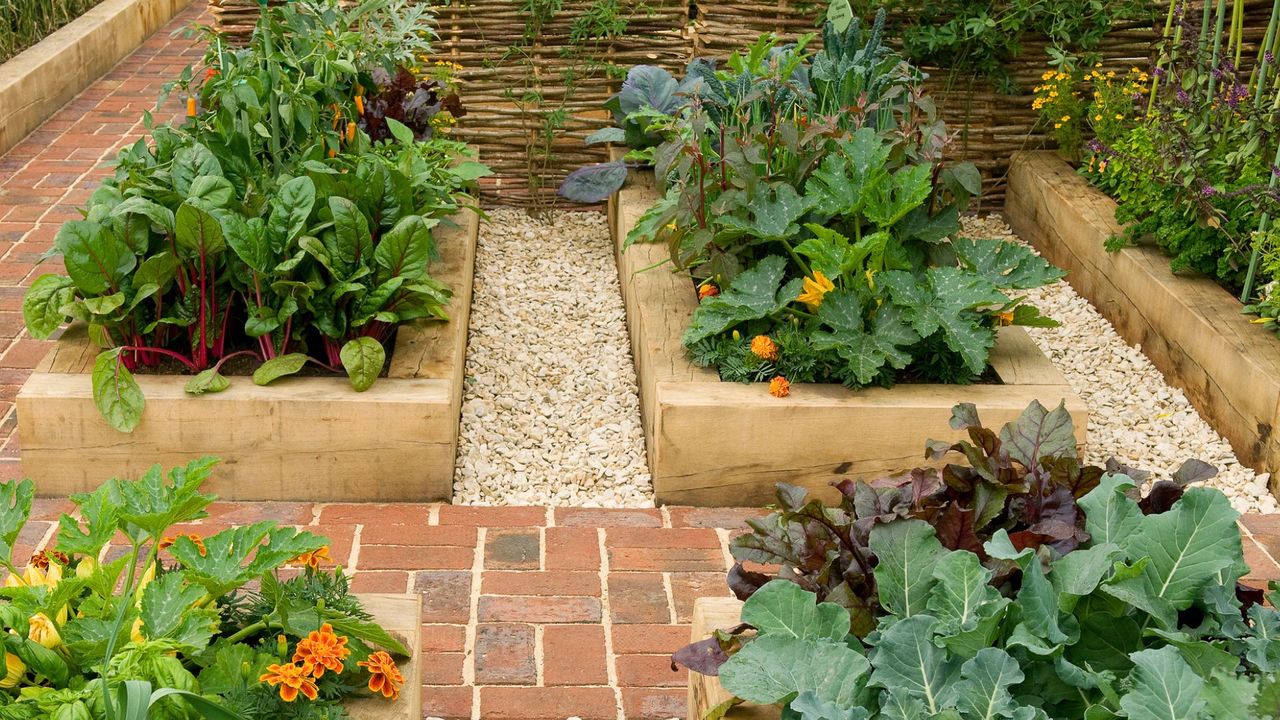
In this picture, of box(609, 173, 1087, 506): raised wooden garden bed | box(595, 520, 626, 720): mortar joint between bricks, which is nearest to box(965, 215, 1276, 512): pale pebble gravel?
box(609, 173, 1087, 506): raised wooden garden bed

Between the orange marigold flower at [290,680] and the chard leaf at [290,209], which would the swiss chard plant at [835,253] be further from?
the orange marigold flower at [290,680]

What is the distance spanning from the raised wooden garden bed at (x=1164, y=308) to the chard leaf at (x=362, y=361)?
2.71 meters

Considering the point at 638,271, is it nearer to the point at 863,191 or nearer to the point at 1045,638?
the point at 863,191

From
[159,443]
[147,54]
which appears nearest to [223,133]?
[159,443]

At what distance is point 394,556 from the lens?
3412 millimetres

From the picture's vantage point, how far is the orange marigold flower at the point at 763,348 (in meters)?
3.87

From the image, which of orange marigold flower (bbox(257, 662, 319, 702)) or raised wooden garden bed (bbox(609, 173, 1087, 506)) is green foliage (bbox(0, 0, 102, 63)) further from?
orange marigold flower (bbox(257, 662, 319, 702))

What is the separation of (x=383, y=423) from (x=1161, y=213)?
3.03 metres

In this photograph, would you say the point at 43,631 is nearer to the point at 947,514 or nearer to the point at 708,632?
the point at 708,632

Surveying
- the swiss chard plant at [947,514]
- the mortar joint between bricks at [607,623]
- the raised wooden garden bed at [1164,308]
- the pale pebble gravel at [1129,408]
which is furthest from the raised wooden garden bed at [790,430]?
the swiss chard plant at [947,514]

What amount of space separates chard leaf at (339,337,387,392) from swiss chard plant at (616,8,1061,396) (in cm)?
95

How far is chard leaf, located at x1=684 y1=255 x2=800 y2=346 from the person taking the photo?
3.91m

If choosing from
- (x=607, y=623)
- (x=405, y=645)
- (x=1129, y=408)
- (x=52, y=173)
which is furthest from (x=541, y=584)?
(x=52, y=173)

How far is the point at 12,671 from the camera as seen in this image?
75.5 inches
